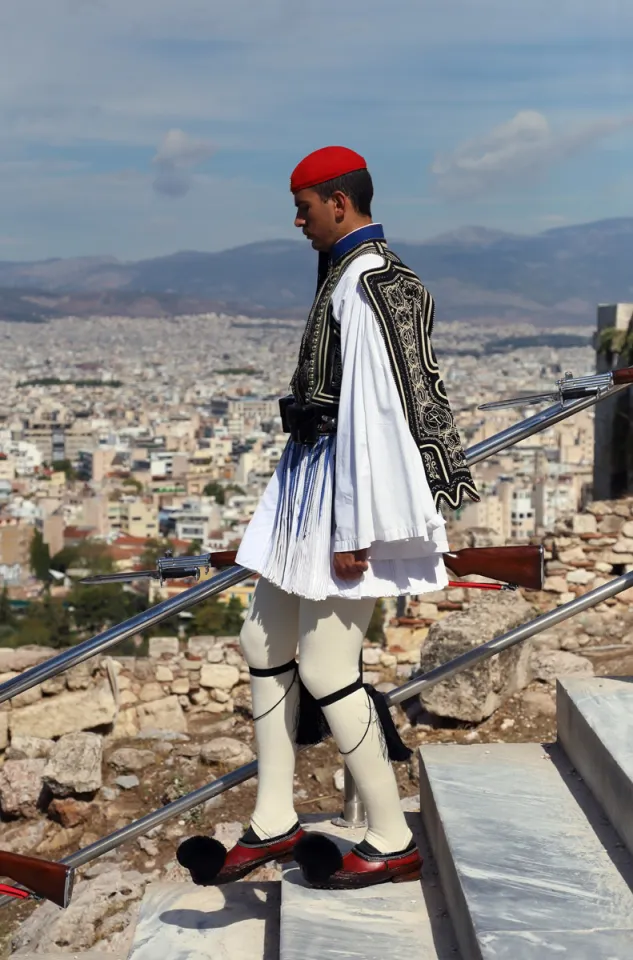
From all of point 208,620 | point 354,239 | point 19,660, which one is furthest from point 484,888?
point 208,620

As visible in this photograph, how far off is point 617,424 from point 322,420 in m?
10.1

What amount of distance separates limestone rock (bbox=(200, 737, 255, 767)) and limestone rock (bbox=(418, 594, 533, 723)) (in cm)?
81

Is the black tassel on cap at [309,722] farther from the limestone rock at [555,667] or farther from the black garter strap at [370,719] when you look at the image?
the limestone rock at [555,667]

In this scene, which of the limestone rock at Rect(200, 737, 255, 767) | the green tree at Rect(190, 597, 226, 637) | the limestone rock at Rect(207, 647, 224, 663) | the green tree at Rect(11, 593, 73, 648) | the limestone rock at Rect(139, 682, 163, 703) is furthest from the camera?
the green tree at Rect(11, 593, 73, 648)

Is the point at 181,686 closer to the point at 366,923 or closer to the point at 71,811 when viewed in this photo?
the point at 71,811

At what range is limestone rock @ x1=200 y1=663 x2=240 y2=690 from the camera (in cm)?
645

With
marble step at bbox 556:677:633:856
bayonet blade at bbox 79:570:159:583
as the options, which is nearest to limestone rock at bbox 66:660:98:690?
bayonet blade at bbox 79:570:159:583

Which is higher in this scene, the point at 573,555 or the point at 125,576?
the point at 125,576

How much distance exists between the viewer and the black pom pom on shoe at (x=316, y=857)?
2395mm

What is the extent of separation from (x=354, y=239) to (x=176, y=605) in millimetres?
895

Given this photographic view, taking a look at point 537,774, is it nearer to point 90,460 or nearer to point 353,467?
point 353,467

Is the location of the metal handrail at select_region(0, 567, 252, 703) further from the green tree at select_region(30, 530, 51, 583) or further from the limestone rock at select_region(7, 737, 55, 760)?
the green tree at select_region(30, 530, 51, 583)

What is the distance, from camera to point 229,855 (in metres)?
2.46

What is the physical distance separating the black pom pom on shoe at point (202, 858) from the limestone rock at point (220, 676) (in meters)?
4.02
